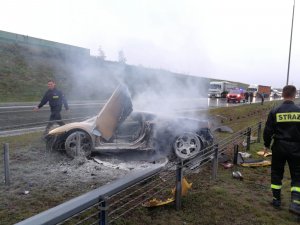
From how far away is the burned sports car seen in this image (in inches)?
257

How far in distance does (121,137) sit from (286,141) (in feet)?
12.3

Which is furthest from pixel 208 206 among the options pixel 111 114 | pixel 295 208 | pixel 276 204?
pixel 111 114

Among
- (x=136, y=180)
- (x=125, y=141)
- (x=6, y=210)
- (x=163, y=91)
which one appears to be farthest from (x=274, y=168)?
(x=163, y=91)

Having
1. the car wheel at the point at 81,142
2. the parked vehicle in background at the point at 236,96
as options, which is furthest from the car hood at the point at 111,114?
the parked vehicle in background at the point at 236,96

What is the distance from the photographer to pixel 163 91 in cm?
975

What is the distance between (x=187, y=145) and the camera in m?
6.79

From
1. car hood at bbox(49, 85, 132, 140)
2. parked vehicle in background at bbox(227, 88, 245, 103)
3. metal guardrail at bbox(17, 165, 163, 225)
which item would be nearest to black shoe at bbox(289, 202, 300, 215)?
metal guardrail at bbox(17, 165, 163, 225)

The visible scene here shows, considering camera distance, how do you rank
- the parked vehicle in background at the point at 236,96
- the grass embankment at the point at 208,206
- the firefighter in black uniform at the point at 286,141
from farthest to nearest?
the parked vehicle in background at the point at 236,96
the firefighter in black uniform at the point at 286,141
the grass embankment at the point at 208,206

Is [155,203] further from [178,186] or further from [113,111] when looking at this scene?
[113,111]

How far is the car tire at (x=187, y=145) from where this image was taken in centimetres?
670

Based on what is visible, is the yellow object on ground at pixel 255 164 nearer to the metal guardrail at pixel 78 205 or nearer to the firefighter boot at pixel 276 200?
the firefighter boot at pixel 276 200

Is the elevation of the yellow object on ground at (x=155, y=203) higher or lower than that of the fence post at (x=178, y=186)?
lower

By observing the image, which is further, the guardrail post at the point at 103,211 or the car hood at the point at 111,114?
the car hood at the point at 111,114

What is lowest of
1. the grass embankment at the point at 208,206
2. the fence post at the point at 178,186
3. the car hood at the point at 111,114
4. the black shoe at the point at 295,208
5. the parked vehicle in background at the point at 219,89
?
the grass embankment at the point at 208,206
